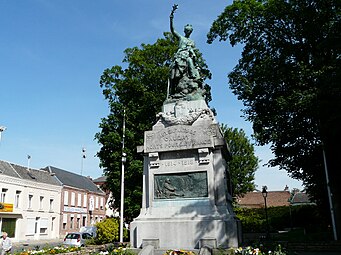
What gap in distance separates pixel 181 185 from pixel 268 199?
56.2 metres

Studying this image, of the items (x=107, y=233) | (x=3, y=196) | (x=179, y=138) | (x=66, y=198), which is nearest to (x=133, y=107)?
(x=107, y=233)

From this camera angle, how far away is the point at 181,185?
12.1 metres

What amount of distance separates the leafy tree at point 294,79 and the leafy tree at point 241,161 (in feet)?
56.3

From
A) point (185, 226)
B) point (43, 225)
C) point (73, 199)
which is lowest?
point (43, 225)

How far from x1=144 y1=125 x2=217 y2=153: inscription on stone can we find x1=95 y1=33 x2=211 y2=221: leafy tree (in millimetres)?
13319

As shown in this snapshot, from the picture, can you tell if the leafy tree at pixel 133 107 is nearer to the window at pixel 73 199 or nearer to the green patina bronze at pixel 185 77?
the green patina bronze at pixel 185 77

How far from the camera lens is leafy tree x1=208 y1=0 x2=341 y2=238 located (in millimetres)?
19047

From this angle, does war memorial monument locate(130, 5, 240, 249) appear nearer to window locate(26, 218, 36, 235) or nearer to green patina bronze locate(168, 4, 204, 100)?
green patina bronze locate(168, 4, 204, 100)

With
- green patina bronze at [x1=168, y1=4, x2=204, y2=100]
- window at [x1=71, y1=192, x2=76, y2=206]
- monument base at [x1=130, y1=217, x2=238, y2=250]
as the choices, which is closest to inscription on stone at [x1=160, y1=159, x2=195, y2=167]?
monument base at [x1=130, y1=217, x2=238, y2=250]

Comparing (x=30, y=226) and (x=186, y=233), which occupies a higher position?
(x=186, y=233)

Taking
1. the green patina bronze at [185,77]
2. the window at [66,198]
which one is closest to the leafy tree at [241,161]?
the window at [66,198]

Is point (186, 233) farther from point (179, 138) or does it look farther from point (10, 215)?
point (10, 215)

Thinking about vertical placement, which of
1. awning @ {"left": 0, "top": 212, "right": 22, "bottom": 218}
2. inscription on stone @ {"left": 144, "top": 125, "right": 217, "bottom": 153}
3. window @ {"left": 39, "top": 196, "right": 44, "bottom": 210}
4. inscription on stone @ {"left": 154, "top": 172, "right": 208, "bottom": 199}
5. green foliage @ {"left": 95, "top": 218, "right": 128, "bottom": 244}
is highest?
inscription on stone @ {"left": 144, "top": 125, "right": 217, "bottom": 153}

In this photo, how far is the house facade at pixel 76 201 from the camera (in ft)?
154
